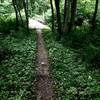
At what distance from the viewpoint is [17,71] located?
42.4ft

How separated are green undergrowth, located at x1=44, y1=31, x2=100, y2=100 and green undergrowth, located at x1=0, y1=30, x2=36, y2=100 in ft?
4.28

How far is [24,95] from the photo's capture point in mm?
9789

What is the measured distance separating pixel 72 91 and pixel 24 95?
2.18 metres

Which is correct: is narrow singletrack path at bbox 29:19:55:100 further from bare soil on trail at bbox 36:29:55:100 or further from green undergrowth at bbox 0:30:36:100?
green undergrowth at bbox 0:30:36:100

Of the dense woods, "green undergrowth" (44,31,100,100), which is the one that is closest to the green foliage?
the dense woods

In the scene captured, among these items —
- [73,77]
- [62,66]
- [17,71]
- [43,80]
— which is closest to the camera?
[43,80]

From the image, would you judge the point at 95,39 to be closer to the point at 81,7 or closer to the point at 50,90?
the point at 50,90

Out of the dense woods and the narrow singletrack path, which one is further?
the dense woods

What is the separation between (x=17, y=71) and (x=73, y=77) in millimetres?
3450

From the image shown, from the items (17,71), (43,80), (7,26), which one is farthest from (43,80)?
(7,26)

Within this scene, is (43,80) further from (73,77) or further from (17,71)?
(17,71)

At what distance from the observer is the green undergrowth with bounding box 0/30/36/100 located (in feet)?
32.9

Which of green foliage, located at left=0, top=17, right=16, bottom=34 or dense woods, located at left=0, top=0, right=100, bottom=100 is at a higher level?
green foliage, located at left=0, top=17, right=16, bottom=34

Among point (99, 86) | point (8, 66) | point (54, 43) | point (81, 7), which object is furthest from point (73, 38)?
point (81, 7)
